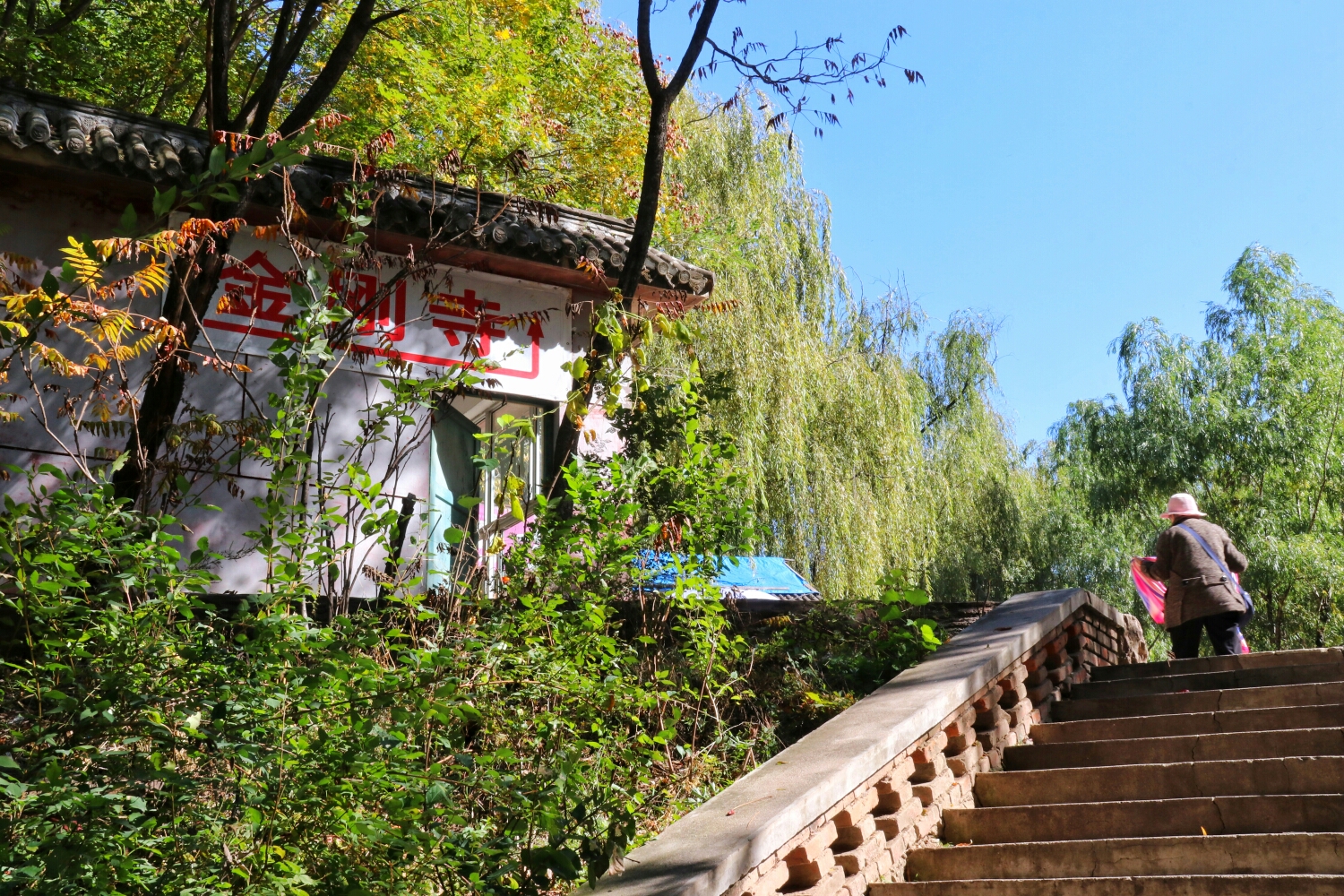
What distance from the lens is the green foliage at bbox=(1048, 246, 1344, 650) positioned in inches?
676

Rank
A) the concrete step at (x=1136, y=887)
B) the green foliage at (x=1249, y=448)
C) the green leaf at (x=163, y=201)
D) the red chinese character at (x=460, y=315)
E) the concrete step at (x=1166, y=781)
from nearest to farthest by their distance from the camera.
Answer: the green leaf at (x=163, y=201)
the concrete step at (x=1136, y=887)
the concrete step at (x=1166, y=781)
the red chinese character at (x=460, y=315)
the green foliage at (x=1249, y=448)

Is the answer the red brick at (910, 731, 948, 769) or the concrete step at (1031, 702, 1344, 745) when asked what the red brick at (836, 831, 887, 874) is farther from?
the concrete step at (1031, 702, 1344, 745)

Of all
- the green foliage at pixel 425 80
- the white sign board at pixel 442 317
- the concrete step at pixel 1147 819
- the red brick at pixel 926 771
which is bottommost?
the concrete step at pixel 1147 819

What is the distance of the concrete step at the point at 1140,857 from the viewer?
3.85 m

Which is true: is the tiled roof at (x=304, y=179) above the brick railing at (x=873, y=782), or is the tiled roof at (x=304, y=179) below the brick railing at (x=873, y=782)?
above

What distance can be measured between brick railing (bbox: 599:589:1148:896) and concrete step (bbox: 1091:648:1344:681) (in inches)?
19.9

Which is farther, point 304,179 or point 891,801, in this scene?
point 304,179

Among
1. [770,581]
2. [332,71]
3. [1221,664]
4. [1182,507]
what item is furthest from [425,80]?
[1221,664]

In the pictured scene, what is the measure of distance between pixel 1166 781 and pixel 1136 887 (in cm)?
102

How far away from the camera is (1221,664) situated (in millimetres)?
6383

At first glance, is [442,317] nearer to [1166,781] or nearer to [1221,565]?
[1166,781]

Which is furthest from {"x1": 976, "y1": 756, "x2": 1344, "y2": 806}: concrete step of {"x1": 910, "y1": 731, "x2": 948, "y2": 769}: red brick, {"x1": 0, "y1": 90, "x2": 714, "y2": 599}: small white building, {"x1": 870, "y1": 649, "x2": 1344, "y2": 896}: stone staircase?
{"x1": 0, "y1": 90, "x2": 714, "y2": 599}: small white building

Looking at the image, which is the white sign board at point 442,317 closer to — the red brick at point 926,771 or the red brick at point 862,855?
the red brick at point 926,771

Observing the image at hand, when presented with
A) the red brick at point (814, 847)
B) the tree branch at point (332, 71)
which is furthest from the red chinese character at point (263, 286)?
the red brick at point (814, 847)
